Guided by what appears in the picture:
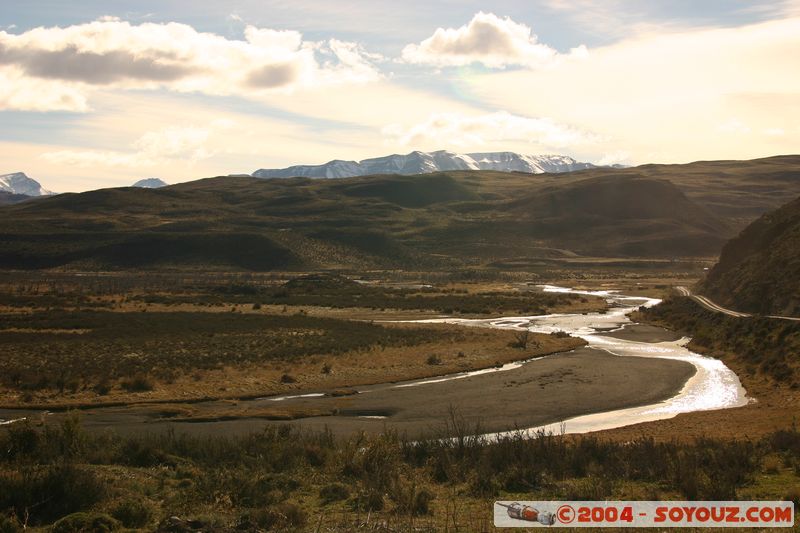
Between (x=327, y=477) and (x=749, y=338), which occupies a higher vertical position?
(x=327, y=477)

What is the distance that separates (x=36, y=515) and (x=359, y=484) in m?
6.49

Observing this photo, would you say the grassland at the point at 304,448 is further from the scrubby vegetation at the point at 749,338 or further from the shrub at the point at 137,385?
the scrubby vegetation at the point at 749,338

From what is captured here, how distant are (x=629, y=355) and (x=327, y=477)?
34173 mm

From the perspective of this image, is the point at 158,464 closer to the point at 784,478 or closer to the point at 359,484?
the point at 359,484

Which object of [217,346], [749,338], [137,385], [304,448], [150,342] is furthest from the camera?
[150,342]

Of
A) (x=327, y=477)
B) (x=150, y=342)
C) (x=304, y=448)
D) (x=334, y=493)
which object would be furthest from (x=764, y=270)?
(x=334, y=493)

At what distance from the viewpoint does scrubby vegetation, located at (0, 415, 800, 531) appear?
499 inches

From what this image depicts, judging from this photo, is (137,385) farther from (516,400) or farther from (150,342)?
(516,400)

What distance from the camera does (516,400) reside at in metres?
32.6

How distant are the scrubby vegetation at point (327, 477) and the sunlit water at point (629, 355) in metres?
3.92

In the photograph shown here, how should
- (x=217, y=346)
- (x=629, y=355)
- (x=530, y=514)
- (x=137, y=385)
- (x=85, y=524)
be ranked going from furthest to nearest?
(x=629, y=355)
(x=217, y=346)
(x=137, y=385)
(x=530, y=514)
(x=85, y=524)

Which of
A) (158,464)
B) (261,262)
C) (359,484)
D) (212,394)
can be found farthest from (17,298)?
(261,262)

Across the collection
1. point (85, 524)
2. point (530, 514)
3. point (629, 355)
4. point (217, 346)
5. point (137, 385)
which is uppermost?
point (530, 514)

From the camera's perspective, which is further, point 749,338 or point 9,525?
point 749,338
